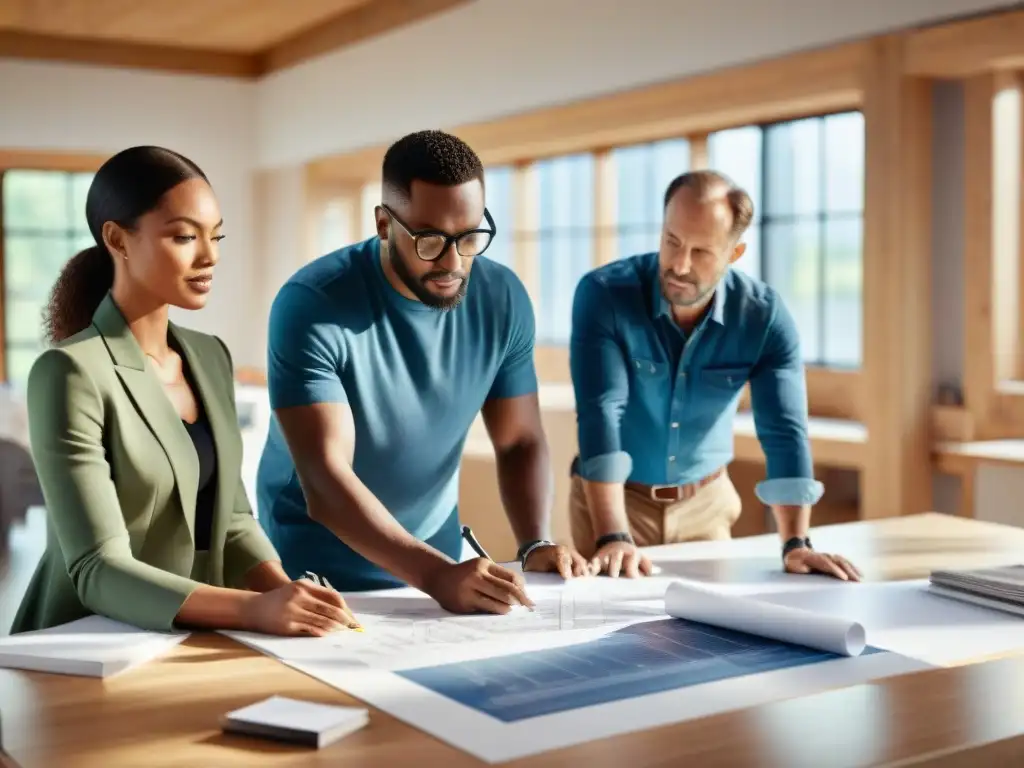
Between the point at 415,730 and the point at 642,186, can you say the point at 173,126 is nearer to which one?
the point at 642,186

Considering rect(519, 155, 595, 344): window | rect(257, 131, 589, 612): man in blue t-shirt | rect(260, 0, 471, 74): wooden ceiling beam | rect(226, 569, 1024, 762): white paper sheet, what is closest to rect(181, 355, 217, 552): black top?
rect(257, 131, 589, 612): man in blue t-shirt

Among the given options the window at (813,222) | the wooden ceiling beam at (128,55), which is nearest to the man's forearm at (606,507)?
Answer: the window at (813,222)

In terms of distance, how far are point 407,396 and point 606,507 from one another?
1.49 feet

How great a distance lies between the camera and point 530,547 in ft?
7.32

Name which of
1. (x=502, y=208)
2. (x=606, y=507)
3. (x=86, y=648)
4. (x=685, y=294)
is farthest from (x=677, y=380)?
(x=502, y=208)

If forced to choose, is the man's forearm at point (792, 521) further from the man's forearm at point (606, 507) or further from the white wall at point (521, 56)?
the white wall at point (521, 56)

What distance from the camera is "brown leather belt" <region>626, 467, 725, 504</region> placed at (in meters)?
2.82

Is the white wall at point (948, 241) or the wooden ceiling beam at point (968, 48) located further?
the white wall at point (948, 241)

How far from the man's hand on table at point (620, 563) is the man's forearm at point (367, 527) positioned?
33cm

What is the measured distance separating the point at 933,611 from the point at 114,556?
3.92 ft

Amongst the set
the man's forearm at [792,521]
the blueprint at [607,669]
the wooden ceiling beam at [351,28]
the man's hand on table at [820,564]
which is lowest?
the blueprint at [607,669]

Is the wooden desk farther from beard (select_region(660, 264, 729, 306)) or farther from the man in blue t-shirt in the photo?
beard (select_region(660, 264, 729, 306))

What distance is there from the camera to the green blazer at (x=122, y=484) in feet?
5.66

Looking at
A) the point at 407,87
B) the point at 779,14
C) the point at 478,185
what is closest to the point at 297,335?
the point at 478,185
